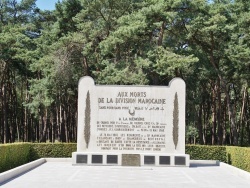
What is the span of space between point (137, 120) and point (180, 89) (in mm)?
2921

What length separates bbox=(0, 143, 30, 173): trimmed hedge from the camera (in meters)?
17.6

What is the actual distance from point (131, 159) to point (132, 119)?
226cm

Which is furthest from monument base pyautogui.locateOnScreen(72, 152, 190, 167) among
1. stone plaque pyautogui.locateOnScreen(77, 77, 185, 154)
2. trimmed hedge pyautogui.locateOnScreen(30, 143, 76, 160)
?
trimmed hedge pyautogui.locateOnScreen(30, 143, 76, 160)

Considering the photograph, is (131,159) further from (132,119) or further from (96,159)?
(132,119)

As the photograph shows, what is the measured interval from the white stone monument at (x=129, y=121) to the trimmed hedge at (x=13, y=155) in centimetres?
285

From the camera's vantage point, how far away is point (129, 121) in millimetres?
22453

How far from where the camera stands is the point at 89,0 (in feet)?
104

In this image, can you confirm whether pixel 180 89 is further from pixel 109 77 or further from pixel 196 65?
pixel 196 65

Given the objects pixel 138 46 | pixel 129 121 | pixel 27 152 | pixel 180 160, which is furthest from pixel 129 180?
pixel 138 46

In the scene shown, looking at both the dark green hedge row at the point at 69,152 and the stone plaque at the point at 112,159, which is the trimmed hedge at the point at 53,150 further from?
the stone plaque at the point at 112,159

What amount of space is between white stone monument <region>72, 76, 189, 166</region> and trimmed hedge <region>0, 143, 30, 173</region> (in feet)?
9.34

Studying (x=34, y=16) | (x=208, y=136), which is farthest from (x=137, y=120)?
(x=208, y=136)

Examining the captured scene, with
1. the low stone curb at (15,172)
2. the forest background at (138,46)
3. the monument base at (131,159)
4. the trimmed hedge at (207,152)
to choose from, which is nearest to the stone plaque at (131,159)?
the monument base at (131,159)

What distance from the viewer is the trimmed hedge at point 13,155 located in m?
17.6
